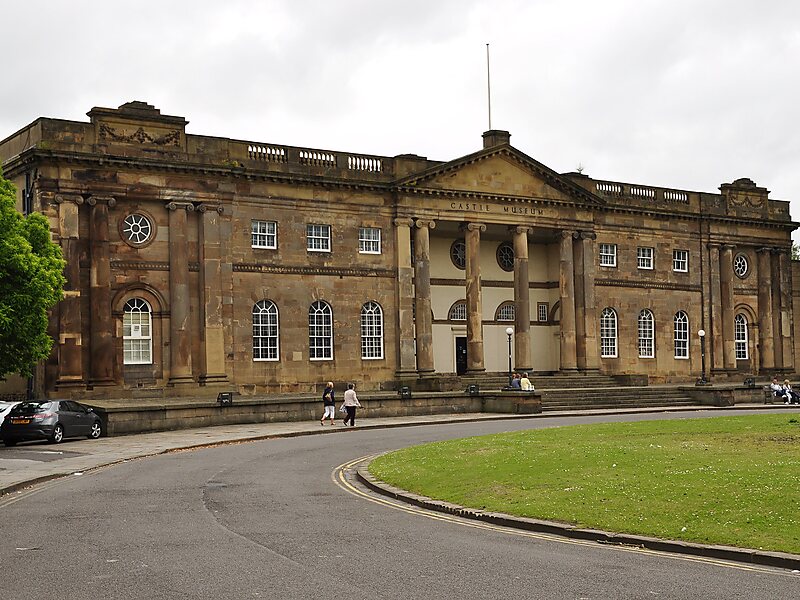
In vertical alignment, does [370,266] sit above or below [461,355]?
above

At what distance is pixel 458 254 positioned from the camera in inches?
2304

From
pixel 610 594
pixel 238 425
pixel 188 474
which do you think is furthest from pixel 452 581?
pixel 238 425

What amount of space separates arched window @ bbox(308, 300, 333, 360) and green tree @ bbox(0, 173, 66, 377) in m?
15.3

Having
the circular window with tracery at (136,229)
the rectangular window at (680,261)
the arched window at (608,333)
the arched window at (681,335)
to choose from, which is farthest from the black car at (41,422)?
the rectangular window at (680,261)

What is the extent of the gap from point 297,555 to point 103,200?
3514cm

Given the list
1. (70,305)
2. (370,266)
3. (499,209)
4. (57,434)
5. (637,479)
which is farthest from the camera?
(499,209)

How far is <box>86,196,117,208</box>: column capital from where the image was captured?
44.7m

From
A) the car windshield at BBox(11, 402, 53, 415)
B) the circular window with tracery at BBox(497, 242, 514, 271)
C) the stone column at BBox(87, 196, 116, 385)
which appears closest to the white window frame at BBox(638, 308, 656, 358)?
the circular window with tracery at BBox(497, 242, 514, 271)

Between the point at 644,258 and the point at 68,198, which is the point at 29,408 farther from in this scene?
the point at 644,258

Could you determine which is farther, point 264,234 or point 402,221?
point 402,221

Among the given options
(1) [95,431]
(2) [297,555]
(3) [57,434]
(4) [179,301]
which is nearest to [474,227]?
(4) [179,301]

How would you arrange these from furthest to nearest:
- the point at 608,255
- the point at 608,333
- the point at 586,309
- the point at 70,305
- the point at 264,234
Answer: the point at 608,255
the point at 608,333
the point at 586,309
the point at 264,234
the point at 70,305

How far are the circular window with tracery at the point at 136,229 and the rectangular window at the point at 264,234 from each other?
16.4 ft

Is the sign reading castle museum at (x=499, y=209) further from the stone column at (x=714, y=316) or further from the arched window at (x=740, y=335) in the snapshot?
the arched window at (x=740, y=335)
